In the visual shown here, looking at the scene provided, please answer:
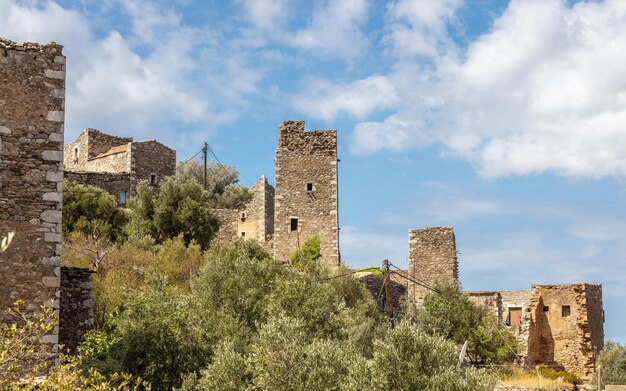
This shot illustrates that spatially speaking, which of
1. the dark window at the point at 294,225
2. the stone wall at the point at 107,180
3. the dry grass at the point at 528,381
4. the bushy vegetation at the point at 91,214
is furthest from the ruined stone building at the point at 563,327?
the stone wall at the point at 107,180

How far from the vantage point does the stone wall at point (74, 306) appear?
17219 millimetres

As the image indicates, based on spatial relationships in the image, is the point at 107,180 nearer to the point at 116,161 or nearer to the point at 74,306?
the point at 116,161

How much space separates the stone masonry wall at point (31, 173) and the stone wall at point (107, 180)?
28952 mm

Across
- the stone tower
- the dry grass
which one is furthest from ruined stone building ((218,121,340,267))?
the dry grass

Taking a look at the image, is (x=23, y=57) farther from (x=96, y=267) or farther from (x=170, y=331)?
(x=96, y=267)

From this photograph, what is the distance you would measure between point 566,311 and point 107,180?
79.5 ft

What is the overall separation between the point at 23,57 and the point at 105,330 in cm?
715

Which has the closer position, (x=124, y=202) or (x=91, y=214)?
(x=91, y=214)

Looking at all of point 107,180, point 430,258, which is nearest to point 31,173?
point 430,258

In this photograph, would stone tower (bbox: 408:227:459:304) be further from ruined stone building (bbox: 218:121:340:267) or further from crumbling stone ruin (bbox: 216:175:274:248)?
crumbling stone ruin (bbox: 216:175:274:248)

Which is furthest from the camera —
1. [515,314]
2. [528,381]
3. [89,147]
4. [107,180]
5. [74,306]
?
[89,147]

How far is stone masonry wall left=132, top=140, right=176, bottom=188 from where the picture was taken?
47062 mm

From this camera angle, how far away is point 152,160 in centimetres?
4812

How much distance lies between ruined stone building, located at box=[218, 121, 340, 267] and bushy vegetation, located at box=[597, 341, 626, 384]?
11.8m
